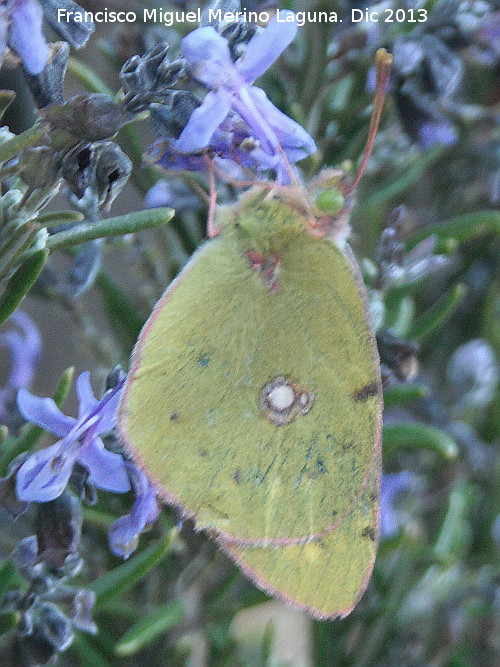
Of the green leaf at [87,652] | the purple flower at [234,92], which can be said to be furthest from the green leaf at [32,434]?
the green leaf at [87,652]

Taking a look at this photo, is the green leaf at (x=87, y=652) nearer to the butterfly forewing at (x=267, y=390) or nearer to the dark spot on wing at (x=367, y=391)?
the butterfly forewing at (x=267, y=390)

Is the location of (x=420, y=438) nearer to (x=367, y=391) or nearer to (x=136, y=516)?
(x=367, y=391)

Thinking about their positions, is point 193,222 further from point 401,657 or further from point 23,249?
point 401,657

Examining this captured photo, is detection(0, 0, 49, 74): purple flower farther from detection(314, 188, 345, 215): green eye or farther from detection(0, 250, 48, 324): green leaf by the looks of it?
detection(314, 188, 345, 215): green eye

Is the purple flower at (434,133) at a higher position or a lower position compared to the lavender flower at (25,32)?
lower

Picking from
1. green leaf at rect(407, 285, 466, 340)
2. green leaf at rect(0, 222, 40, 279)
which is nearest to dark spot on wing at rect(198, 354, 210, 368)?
green leaf at rect(0, 222, 40, 279)

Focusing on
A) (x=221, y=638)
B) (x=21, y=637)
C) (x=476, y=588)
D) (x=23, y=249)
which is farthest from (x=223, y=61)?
(x=476, y=588)
